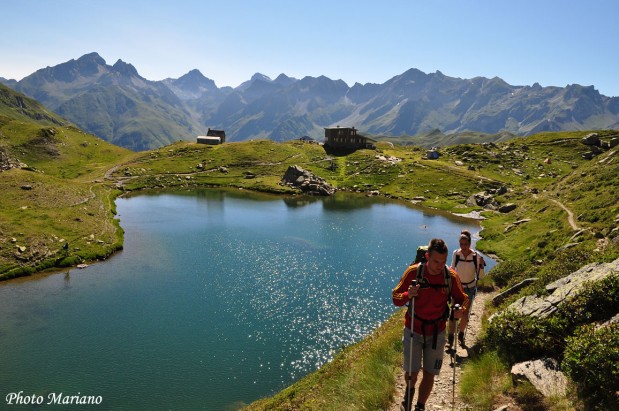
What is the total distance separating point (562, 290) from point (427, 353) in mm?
10201

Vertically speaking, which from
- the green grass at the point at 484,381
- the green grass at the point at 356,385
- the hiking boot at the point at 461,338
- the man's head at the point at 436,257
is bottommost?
the green grass at the point at 356,385

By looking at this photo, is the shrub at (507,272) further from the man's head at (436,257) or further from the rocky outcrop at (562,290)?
the man's head at (436,257)

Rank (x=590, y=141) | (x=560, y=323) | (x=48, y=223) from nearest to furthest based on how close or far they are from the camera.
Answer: (x=560, y=323) → (x=48, y=223) → (x=590, y=141)

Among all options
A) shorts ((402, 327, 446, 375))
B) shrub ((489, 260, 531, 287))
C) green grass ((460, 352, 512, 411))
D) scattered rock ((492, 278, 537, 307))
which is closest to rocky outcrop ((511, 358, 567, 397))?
green grass ((460, 352, 512, 411))

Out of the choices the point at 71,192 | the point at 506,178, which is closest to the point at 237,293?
the point at 71,192

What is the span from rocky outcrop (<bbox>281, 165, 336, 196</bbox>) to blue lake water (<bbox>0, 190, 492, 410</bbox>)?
175ft

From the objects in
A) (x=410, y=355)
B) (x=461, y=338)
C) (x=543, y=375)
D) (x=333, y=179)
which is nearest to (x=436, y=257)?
(x=410, y=355)

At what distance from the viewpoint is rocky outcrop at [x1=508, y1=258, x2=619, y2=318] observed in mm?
17484

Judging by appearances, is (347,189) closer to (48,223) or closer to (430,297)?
(48,223)

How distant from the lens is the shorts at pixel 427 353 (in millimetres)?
13375

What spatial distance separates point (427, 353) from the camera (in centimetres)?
1351

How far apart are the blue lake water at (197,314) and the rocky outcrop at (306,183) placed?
175 feet

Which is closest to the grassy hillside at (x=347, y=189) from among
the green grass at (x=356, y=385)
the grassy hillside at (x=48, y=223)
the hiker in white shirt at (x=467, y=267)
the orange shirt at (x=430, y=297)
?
the green grass at (x=356, y=385)

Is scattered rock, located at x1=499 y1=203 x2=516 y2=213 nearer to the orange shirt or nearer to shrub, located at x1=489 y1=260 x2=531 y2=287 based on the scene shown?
shrub, located at x1=489 y1=260 x2=531 y2=287
